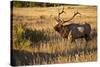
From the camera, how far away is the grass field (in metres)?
2.19

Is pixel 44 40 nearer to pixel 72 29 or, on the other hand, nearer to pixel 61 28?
pixel 61 28

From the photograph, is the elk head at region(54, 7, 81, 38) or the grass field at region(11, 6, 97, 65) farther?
the elk head at region(54, 7, 81, 38)

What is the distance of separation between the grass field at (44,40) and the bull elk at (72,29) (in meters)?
0.04

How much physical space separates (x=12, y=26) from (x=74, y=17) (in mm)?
747

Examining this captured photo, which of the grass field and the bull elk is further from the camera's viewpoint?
the bull elk

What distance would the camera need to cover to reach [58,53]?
2.35m

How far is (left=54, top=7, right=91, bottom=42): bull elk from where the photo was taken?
7.79 ft

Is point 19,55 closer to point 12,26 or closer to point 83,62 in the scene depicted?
point 12,26

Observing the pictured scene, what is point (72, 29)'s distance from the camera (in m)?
2.43

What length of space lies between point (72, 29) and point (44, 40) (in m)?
0.37

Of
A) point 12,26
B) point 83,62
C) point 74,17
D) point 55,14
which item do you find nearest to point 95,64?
point 83,62

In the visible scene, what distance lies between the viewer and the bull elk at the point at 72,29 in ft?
7.79

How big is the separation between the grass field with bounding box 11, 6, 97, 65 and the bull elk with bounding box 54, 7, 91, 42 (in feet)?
0.14

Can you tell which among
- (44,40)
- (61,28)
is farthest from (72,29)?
(44,40)
